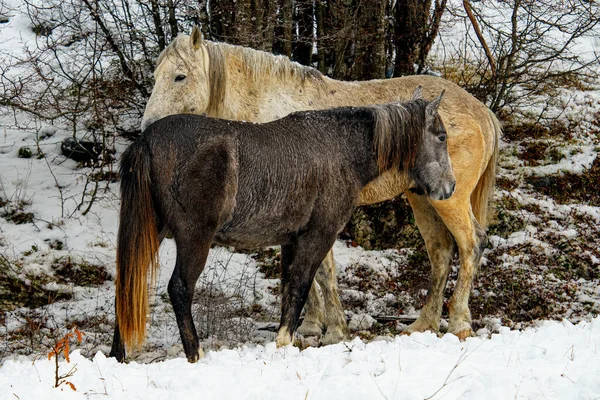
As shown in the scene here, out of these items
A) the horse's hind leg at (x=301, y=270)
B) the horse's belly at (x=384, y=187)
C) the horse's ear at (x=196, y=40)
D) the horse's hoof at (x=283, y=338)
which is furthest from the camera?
the horse's ear at (x=196, y=40)

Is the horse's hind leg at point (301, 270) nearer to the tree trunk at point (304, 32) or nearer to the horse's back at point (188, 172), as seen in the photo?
the horse's back at point (188, 172)

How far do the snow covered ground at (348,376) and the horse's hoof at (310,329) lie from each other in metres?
2.55

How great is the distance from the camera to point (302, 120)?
555 centimetres

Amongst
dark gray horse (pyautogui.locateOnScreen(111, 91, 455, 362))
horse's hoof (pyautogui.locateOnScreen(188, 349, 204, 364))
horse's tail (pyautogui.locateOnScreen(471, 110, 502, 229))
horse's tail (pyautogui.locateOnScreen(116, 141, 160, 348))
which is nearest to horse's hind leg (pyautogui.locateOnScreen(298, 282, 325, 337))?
dark gray horse (pyautogui.locateOnScreen(111, 91, 455, 362))

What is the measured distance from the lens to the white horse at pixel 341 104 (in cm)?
626

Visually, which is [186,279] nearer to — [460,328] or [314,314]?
[314,314]

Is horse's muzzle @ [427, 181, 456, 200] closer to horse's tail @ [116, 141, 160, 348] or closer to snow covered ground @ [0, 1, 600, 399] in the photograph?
snow covered ground @ [0, 1, 600, 399]

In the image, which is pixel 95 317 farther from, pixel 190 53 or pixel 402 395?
pixel 402 395

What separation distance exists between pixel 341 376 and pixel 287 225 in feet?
6.30

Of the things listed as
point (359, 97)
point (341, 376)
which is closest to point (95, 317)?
point (359, 97)

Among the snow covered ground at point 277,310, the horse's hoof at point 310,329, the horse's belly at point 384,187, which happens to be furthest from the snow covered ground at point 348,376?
the horse's hoof at point 310,329

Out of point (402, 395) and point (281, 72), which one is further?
point (281, 72)

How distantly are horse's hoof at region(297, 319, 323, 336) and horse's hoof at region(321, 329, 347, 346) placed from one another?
0.22 meters

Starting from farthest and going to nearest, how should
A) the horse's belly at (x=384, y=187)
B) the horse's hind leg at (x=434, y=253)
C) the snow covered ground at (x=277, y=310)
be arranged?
the horse's hind leg at (x=434, y=253) → the horse's belly at (x=384, y=187) → the snow covered ground at (x=277, y=310)
